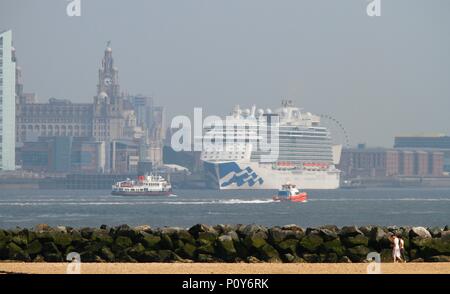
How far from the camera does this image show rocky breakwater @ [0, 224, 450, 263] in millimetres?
23391

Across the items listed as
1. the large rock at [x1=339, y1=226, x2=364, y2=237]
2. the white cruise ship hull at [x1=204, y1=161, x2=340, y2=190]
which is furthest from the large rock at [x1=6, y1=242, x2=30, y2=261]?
the white cruise ship hull at [x1=204, y1=161, x2=340, y2=190]

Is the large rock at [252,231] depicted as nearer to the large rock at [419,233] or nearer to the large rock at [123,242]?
the large rock at [123,242]

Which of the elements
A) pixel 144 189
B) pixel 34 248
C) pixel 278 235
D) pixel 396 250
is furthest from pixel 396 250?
pixel 144 189

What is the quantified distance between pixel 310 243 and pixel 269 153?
128425 millimetres

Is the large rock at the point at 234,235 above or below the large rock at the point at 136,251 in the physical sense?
above

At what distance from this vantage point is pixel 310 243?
2350 centimetres

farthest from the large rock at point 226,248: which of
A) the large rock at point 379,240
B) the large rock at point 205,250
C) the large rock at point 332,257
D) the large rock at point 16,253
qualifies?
the large rock at point 16,253

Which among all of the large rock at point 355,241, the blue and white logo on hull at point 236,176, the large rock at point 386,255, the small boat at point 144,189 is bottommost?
Answer: the small boat at point 144,189

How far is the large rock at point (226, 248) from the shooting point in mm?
23297

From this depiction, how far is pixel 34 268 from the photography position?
21.4 metres

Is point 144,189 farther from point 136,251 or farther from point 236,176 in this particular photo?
point 136,251

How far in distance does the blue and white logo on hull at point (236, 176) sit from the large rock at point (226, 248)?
117456mm
